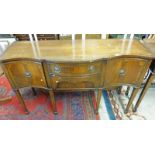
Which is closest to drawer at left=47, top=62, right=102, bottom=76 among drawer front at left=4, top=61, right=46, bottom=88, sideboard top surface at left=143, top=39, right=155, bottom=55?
drawer front at left=4, top=61, right=46, bottom=88

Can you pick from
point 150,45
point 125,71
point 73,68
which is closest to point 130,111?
point 125,71

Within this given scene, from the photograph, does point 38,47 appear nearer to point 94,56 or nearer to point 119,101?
point 94,56

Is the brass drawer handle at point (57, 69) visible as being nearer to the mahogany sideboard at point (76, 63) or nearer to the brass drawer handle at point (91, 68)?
the mahogany sideboard at point (76, 63)

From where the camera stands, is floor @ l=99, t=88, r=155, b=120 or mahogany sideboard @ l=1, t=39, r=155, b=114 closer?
mahogany sideboard @ l=1, t=39, r=155, b=114

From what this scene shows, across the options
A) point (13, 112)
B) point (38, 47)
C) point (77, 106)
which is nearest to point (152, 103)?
point (77, 106)

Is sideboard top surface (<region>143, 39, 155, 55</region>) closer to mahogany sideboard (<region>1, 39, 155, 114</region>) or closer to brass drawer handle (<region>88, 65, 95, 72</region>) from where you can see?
mahogany sideboard (<region>1, 39, 155, 114</region>)

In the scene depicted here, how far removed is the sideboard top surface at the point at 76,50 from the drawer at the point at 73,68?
1.9 inches

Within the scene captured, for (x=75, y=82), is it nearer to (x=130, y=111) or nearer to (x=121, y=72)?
(x=121, y=72)

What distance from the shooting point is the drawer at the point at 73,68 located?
40.6 inches

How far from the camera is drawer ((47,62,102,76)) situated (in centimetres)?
103

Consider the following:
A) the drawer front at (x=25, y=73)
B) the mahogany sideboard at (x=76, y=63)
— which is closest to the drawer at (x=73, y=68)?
the mahogany sideboard at (x=76, y=63)

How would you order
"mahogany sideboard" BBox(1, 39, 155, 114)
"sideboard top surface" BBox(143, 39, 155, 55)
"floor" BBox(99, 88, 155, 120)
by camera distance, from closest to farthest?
"mahogany sideboard" BBox(1, 39, 155, 114) → "sideboard top surface" BBox(143, 39, 155, 55) → "floor" BBox(99, 88, 155, 120)
